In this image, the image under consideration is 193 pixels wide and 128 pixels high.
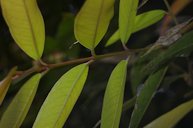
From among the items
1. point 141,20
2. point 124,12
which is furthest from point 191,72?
point 124,12

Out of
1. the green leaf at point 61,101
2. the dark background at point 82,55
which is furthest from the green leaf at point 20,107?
the dark background at point 82,55

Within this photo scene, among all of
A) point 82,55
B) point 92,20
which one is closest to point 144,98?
point 92,20

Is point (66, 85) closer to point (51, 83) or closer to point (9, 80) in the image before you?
point (9, 80)

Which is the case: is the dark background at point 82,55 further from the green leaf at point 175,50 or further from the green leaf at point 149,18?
the green leaf at point 175,50

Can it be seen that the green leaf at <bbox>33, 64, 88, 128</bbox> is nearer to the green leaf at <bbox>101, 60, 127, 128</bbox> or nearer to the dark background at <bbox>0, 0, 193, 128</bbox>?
the green leaf at <bbox>101, 60, 127, 128</bbox>

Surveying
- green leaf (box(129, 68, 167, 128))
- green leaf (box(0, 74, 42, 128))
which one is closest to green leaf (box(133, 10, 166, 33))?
green leaf (box(129, 68, 167, 128))
